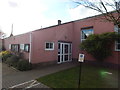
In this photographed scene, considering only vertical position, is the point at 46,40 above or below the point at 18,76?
above

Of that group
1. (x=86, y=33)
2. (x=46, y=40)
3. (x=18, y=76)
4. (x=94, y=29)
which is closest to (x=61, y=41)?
(x=46, y=40)

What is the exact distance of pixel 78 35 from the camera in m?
12.1

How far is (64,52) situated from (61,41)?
149cm

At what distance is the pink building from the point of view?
29.1 feet

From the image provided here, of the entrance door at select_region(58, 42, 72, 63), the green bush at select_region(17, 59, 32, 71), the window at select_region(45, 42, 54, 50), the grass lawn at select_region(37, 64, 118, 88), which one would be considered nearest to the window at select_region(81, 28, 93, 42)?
the entrance door at select_region(58, 42, 72, 63)

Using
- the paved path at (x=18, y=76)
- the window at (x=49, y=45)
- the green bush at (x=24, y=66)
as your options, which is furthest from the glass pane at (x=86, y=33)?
the green bush at (x=24, y=66)

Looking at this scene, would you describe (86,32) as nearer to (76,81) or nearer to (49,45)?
(49,45)

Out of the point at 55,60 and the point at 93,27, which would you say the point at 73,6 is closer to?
the point at 93,27

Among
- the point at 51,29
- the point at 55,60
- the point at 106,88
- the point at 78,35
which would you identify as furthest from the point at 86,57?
the point at 106,88

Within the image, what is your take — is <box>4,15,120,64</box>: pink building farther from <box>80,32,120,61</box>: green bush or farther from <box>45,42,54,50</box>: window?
<box>80,32,120,61</box>: green bush

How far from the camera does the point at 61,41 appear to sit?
36.2ft

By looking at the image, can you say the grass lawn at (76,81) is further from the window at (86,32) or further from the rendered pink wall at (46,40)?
the window at (86,32)

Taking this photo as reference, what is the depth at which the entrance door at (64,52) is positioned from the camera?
1093 cm

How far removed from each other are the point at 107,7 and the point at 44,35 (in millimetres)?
5930
